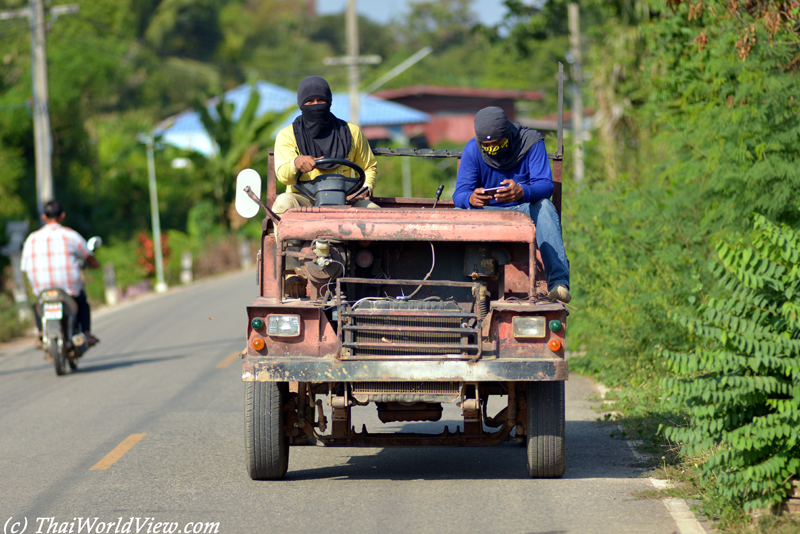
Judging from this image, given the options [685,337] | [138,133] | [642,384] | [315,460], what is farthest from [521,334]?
[138,133]

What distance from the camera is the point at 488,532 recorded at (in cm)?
566

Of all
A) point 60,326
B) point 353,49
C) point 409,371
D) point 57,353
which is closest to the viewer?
point 409,371

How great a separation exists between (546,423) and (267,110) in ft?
175

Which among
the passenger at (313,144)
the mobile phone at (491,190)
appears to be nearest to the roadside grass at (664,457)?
the mobile phone at (491,190)

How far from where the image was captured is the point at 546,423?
659cm

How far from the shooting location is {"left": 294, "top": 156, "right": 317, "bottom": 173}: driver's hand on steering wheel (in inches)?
294

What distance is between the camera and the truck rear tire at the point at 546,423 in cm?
659

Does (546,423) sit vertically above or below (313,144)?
below

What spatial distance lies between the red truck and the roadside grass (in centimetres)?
78

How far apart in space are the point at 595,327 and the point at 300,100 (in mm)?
5023

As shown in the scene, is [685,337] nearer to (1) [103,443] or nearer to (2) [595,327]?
(2) [595,327]

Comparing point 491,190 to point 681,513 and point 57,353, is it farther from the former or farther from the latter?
point 57,353

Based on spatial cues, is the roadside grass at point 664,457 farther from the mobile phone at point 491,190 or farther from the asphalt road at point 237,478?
the mobile phone at point 491,190

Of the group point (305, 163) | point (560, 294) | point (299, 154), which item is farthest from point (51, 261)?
point (560, 294)
